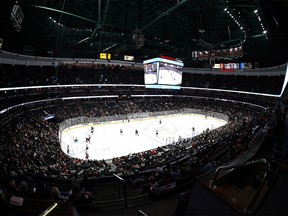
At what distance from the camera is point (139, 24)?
2120 centimetres

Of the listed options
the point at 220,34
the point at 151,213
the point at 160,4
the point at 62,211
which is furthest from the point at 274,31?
the point at 62,211

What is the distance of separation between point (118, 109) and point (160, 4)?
746 inches

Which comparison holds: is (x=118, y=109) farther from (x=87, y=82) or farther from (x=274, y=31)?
(x=274, y=31)

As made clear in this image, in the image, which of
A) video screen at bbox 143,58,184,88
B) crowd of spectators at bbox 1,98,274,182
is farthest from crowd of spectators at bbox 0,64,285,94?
video screen at bbox 143,58,184,88

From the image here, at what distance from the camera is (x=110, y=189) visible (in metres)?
7.83

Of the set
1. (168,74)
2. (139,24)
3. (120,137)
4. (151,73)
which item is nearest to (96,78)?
(120,137)

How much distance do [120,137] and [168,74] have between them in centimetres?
982

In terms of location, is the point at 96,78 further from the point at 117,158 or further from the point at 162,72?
the point at 117,158

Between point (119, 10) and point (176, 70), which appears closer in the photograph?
point (176, 70)

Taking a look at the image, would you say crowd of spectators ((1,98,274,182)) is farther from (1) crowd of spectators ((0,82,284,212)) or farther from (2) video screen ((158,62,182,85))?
(2) video screen ((158,62,182,85))

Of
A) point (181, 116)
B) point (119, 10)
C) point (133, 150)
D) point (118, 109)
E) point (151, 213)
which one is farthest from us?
point (181, 116)

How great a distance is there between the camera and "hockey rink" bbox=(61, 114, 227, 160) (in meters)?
19.8

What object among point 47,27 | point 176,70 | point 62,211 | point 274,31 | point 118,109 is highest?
point 47,27

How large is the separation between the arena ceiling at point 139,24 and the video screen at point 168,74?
3.70 metres
